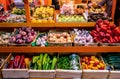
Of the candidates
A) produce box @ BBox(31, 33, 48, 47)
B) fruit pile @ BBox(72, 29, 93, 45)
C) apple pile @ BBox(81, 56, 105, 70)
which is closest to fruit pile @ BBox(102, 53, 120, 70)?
apple pile @ BBox(81, 56, 105, 70)

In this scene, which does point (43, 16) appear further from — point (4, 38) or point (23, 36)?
point (4, 38)

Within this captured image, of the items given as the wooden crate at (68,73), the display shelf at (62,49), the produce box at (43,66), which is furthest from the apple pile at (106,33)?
the produce box at (43,66)

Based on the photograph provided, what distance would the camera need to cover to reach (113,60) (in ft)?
10.2

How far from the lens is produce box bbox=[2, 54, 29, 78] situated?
288 cm

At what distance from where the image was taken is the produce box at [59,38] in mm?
3068

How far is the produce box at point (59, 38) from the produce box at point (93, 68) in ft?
1.35

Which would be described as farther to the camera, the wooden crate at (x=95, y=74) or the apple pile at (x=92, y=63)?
the apple pile at (x=92, y=63)

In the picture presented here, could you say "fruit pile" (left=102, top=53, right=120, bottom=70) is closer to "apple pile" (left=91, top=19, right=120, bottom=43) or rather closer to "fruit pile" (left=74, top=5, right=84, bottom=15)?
"apple pile" (left=91, top=19, right=120, bottom=43)

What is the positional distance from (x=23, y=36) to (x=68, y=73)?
0.98 meters

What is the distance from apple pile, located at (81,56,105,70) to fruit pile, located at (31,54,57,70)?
18.9 inches

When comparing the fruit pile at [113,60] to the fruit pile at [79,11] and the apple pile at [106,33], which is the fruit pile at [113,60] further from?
the fruit pile at [79,11]

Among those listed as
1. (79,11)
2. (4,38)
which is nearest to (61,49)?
(4,38)

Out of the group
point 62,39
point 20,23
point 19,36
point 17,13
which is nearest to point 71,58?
point 62,39

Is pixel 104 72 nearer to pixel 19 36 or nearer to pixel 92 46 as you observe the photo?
pixel 92 46
